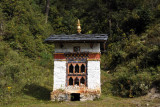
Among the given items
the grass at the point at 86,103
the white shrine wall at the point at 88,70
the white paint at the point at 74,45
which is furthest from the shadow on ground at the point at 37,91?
the white paint at the point at 74,45

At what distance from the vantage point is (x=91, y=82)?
12523 millimetres

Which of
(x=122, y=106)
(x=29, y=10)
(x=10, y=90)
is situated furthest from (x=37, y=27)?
(x=122, y=106)

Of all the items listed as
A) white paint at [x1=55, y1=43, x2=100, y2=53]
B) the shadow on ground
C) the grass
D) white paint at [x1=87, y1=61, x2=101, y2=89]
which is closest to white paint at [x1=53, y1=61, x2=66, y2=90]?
white paint at [x1=55, y1=43, x2=100, y2=53]

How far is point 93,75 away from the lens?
495 inches

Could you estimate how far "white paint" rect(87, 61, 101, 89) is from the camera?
12.5 m

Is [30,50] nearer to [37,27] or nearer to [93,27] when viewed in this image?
[37,27]

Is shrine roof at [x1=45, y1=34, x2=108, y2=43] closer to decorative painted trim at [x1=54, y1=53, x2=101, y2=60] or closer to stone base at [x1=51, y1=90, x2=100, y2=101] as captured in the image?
decorative painted trim at [x1=54, y1=53, x2=101, y2=60]

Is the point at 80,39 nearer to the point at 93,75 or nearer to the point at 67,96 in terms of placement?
the point at 93,75

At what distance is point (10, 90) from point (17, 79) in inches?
79.3

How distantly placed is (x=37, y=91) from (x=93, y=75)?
15.1ft

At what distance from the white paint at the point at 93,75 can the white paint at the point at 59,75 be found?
1.61 metres

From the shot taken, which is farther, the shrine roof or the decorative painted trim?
the decorative painted trim

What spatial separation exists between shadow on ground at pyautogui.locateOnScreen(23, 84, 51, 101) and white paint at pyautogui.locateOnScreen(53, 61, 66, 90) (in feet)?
4.72

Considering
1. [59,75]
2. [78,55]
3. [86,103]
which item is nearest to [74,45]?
[78,55]
